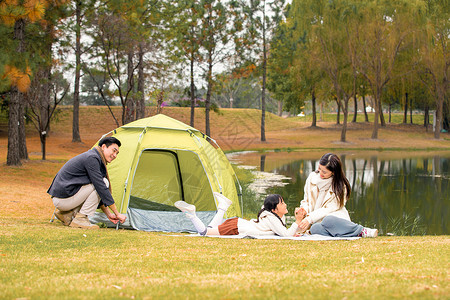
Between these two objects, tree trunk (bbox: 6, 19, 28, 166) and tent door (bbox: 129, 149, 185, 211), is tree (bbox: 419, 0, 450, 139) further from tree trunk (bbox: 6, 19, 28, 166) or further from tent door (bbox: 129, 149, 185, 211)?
tent door (bbox: 129, 149, 185, 211)

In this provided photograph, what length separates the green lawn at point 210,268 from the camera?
113 inches

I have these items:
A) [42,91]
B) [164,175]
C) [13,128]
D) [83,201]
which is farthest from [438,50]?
[83,201]

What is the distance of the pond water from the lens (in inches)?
387

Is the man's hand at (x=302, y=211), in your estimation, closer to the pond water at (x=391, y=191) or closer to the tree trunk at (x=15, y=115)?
the pond water at (x=391, y=191)

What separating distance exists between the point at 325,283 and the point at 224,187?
16.6 ft

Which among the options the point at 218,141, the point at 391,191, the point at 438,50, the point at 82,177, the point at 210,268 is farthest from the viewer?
the point at 438,50

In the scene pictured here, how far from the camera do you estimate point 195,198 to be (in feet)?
30.3

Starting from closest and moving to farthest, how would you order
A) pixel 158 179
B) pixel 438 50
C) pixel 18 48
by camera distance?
pixel 158 179, pixel 18 48, pixel 438 50

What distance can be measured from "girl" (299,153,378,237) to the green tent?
2.08 m

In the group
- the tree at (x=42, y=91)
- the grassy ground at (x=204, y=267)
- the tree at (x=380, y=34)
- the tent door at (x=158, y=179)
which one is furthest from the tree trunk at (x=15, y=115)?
the tree at (x=380, y=34)

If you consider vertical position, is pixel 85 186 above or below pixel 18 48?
below

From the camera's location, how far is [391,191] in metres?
14.3

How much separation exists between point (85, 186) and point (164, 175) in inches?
135

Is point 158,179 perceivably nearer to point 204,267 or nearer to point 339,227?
point 339,227
